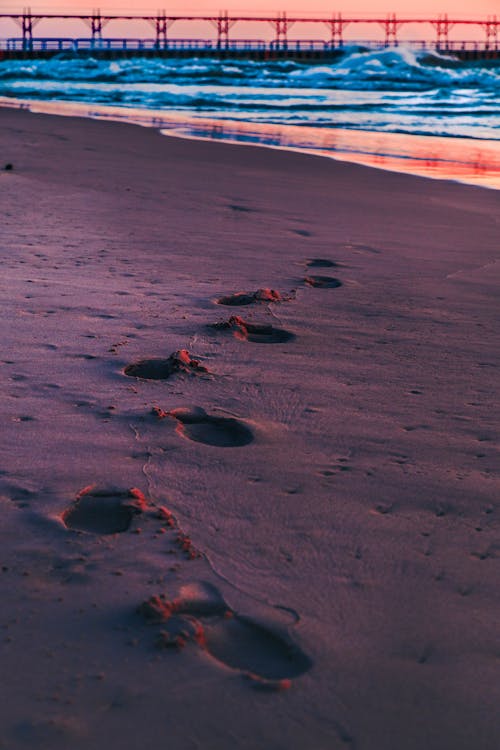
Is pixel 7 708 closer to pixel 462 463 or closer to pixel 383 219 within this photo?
pixel 462 463

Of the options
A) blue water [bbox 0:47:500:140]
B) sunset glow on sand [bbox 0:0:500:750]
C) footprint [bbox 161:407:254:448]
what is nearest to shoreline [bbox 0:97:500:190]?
blue water [bbox 0:47:500:140]

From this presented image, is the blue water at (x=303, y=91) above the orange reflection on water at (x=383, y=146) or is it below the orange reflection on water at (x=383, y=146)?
above

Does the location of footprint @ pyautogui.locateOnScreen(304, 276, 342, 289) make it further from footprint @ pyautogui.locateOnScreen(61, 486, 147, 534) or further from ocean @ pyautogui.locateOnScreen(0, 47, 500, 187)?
ocean @ pyautogui.locateOnScreen(0, 47, 500, 187)

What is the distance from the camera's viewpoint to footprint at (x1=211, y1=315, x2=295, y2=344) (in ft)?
11.3

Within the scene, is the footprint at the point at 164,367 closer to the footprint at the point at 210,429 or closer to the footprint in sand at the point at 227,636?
the footprint at the point at 210,429

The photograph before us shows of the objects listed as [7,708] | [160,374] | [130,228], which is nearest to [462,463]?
[160,374]

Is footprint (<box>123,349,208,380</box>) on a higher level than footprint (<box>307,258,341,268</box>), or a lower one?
lower

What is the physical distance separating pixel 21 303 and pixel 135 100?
2216 cm

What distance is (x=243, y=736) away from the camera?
1.39m

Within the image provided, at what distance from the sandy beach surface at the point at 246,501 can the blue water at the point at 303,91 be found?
39.0ft

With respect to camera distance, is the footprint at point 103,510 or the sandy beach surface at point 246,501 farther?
the footprint at point 103,510

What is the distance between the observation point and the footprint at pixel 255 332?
11.3 ft

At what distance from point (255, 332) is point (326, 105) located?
2018cm

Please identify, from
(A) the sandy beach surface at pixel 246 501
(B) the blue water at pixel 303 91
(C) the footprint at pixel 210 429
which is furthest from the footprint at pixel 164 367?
(B) the blue water at pixel 303 91
